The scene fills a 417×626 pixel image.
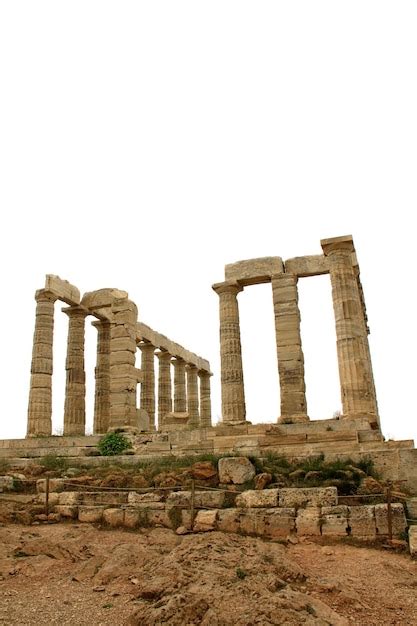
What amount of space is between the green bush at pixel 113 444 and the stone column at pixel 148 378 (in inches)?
488

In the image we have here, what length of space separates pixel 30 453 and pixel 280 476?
39.3 ft

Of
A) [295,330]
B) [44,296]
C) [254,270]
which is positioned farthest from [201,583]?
[44,296]

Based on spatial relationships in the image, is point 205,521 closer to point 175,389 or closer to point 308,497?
point 308,497

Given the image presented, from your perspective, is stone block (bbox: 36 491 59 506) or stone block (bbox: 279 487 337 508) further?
stone block (bbox: 36 491 59 506)

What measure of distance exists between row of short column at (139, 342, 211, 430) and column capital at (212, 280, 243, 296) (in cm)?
996

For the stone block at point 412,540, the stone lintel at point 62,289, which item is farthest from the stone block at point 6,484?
the stone lintel at point 62,289

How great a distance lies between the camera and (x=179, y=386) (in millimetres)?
35750

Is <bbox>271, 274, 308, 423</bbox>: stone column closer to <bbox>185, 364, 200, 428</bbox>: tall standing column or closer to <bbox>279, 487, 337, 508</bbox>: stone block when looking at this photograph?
<bbox>279, 487, 337, 508</bbox>: stone block

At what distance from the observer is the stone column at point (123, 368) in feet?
76.3

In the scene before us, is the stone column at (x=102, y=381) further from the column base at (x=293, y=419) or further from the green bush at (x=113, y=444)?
the column base at (x=293, y=419)

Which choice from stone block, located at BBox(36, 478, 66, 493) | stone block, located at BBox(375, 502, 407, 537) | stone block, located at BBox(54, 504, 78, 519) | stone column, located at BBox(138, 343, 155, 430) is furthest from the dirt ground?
stone column, located at BBox(138, 343, 155, 430)

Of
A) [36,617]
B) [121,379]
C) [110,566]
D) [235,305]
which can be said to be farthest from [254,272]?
[36,617]

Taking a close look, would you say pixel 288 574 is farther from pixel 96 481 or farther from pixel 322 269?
pixel 322 269

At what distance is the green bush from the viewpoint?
20.0 meters
